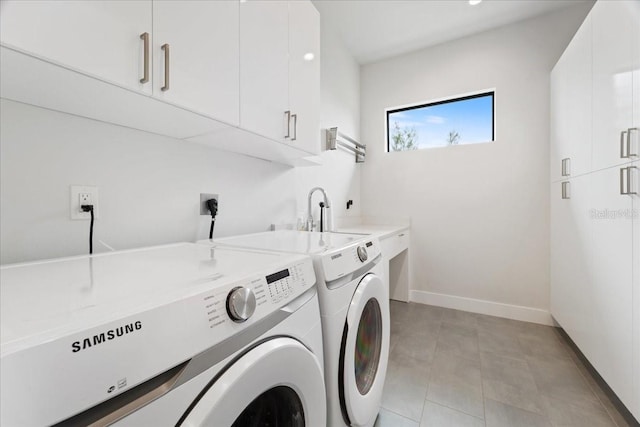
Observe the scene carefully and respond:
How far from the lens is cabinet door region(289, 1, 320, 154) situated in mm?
1409

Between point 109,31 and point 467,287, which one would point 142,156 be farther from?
point 467,287

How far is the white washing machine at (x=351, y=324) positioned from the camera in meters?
0.87

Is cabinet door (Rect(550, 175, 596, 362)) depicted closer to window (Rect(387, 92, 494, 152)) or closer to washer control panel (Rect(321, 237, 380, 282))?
window (Rect(387, 92, 494, 152))

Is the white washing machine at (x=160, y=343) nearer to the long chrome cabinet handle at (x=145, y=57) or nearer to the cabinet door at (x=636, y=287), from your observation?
the long chrome cabinet handle at (x=145, y=57)

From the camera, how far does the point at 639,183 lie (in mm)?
1133

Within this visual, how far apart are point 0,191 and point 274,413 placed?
981 mm

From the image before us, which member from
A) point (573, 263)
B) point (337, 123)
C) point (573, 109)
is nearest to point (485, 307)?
point (573, 263)

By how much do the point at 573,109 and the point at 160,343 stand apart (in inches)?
101

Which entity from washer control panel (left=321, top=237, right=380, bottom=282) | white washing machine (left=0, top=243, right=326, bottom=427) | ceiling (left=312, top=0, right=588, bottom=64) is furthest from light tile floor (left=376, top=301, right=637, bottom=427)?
ceiling (left=312, top=0, right=588, bottom=64)

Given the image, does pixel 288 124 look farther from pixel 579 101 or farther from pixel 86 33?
pixel 579 101

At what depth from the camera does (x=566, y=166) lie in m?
1.92

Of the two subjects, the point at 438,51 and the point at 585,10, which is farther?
the point at 438,51

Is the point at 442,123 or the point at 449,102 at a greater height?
the point at 449,102

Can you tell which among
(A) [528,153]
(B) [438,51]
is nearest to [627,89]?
(A) [528,153]
